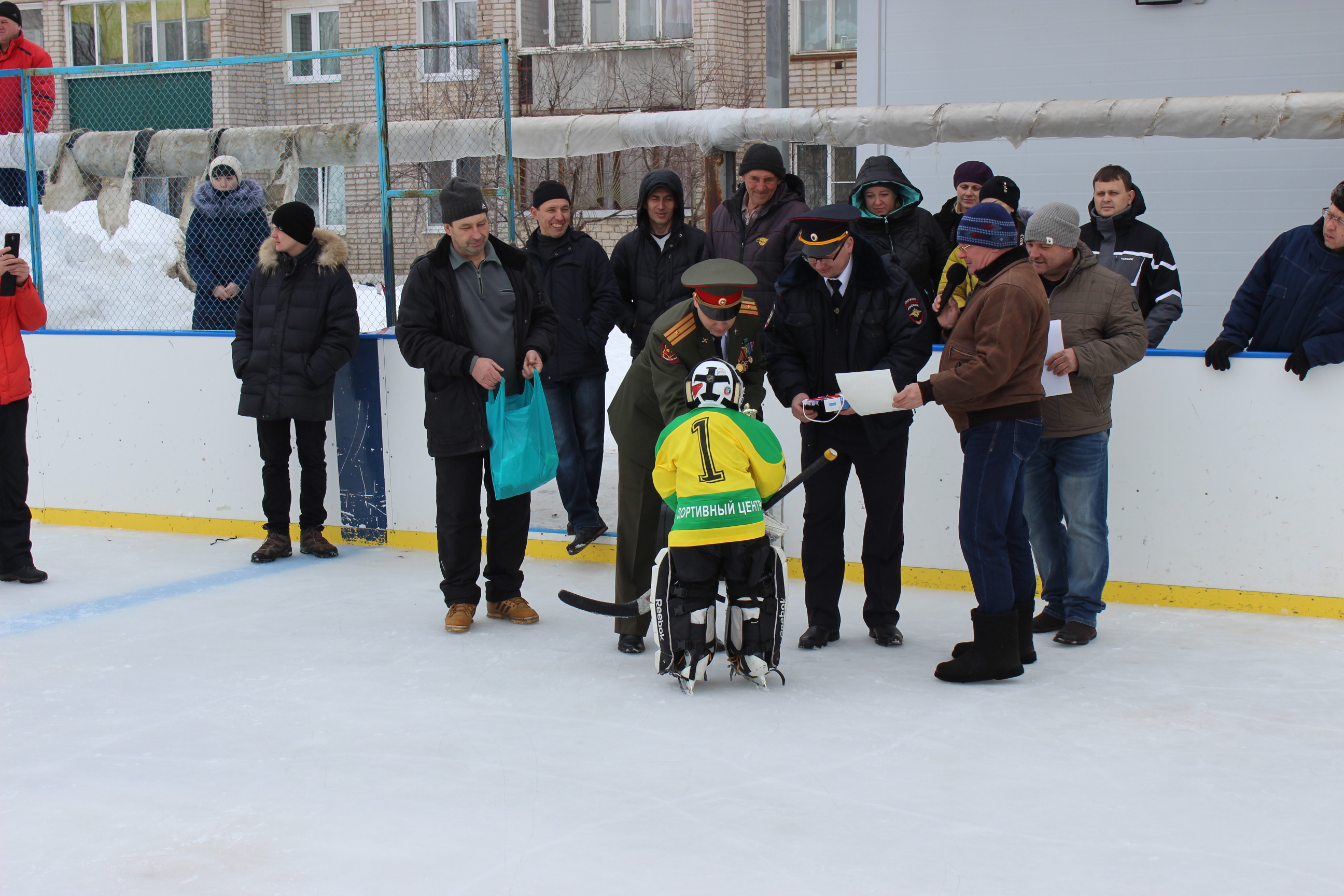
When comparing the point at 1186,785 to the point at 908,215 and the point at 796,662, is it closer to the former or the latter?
the point at 796,662

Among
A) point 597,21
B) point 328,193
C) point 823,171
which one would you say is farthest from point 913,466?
point 597,21

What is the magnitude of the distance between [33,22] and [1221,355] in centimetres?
2317

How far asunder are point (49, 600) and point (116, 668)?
46.7 inches

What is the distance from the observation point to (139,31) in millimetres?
21672

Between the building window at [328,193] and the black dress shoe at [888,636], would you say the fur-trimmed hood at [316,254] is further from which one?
the building window at [328,193]

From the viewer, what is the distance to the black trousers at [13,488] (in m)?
Result: 5.55

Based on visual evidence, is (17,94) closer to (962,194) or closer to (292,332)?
(292,332)

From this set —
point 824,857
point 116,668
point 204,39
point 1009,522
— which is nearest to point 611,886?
point 824,857

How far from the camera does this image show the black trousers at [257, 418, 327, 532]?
609 centimetres

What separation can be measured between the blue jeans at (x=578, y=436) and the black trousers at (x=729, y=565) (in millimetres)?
2027

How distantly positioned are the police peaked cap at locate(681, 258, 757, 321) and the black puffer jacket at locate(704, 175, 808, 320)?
113 cm

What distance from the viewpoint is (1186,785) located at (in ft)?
10.9

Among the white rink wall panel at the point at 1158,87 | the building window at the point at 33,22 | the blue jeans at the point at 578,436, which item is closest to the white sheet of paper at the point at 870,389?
the blue jeans at the point at 578,436

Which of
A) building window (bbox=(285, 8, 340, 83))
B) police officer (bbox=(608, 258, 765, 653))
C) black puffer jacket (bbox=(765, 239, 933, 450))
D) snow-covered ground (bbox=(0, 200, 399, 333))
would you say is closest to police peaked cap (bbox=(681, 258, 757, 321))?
police officer (bbox=(608, 258, 765, 653))
